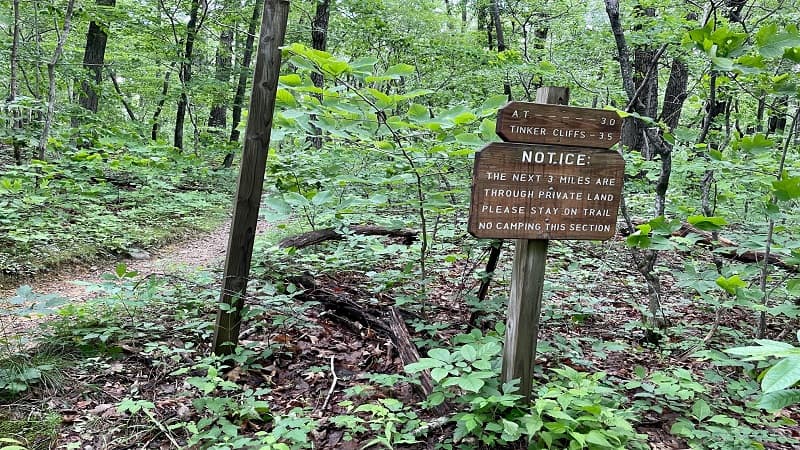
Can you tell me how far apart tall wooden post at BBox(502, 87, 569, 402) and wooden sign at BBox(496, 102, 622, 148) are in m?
0.17

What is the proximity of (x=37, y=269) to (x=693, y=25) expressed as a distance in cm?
803

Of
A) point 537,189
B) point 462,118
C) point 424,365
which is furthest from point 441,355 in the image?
point 462,118

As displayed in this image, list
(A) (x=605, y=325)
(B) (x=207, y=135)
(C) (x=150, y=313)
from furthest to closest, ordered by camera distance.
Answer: (B) (x=207, y=135) < (A) (x=605, y=325) < (C) (x=150, y=313)

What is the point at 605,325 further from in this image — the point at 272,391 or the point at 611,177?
the point at 272,391

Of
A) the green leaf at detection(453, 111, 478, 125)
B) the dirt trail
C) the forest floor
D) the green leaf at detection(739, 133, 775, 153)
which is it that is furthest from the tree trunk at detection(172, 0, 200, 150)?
the green leaf at detection(739, 133, 775, 153)

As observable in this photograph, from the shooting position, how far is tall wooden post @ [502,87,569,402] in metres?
2.77

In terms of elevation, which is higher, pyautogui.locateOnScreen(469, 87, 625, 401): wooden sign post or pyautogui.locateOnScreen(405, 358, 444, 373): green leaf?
pyautogui.locateOnScreen(469, 87, 625, 401): wooden sign post

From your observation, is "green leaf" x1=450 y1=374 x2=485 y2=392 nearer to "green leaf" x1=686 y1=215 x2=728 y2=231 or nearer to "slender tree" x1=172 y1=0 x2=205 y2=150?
"green leaf" x1=686 y1=215 x2=728 y2=231

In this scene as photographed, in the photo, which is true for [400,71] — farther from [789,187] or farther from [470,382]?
[789,187]

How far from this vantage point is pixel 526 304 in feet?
9.13

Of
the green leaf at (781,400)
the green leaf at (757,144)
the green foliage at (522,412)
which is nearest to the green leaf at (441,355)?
the green foliage at (522,412)

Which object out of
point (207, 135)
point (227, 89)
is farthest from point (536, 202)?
point (207, 135)

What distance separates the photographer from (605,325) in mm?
4457

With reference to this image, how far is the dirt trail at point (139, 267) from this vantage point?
5.33 metres
